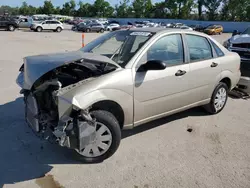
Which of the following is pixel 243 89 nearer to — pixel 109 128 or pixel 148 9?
pixel 109 128

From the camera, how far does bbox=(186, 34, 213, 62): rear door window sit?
4.56 metres

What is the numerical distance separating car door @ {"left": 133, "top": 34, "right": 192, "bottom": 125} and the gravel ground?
48cm

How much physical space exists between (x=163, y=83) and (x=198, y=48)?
1.19 metres

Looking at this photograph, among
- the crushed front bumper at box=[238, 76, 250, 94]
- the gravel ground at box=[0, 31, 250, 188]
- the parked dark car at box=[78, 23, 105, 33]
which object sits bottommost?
the gravel ground at box=[0, 31, 250, 188]

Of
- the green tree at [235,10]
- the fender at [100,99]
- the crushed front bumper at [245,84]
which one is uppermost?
the green tree at [235,10]

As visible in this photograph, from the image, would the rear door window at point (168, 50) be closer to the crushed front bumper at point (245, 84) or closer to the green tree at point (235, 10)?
the crushed front bumper at point (245, 84)

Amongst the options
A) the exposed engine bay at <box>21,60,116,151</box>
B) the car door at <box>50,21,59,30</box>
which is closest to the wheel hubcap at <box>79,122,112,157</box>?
the exposed engine bay at <box>21,60,116,151</box>

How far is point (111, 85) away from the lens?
3.51 m

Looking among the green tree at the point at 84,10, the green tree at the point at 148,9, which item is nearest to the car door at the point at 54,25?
the green tree at the point at 148,9

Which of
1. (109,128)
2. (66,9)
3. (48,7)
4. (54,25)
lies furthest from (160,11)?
A: (109,128)

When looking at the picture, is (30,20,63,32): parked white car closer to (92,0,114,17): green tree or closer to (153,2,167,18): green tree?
(153,2,167,18): green tree

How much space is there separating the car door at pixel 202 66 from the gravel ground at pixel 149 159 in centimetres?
68

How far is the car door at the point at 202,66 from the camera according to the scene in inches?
179

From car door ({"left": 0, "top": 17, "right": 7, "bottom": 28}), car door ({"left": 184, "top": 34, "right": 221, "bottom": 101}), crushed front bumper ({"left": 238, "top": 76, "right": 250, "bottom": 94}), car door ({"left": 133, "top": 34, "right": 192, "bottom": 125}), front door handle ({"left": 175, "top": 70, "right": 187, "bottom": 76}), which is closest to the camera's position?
car door ({"left": 133, "top": 34, "right": 192, "bottom": 125})
